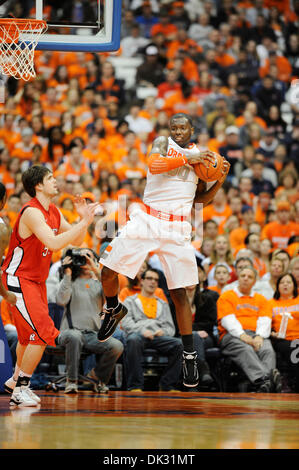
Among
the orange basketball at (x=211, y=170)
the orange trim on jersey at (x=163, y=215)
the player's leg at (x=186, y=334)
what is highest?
the orange basketball at (x=211, y=170)

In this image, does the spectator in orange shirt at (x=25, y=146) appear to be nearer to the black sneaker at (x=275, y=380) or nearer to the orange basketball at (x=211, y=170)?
the black sneaker at (x=275, y=380)

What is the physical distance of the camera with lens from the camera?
27.0 ft

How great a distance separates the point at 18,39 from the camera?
744 centimetres

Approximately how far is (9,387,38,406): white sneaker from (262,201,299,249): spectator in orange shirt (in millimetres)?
6570

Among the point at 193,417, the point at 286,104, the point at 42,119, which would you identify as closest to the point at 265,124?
the point at 286,104

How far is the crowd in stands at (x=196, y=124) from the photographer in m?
10.7

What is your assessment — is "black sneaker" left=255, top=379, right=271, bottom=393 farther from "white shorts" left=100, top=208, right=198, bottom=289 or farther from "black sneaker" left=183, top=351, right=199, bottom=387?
"white shorts" left=100, top=208, right=198, bottom=289

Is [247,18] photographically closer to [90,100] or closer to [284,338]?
[90,100]

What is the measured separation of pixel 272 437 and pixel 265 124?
12.0 m

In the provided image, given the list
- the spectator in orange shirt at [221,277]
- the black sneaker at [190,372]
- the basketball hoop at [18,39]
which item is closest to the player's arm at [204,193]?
the black sneaker at [190,372]

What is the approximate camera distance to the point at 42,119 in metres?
14.4

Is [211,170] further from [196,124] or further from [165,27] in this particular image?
[165,27]

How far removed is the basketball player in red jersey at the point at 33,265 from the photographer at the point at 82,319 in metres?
1.50

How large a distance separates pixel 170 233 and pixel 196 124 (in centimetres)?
919
